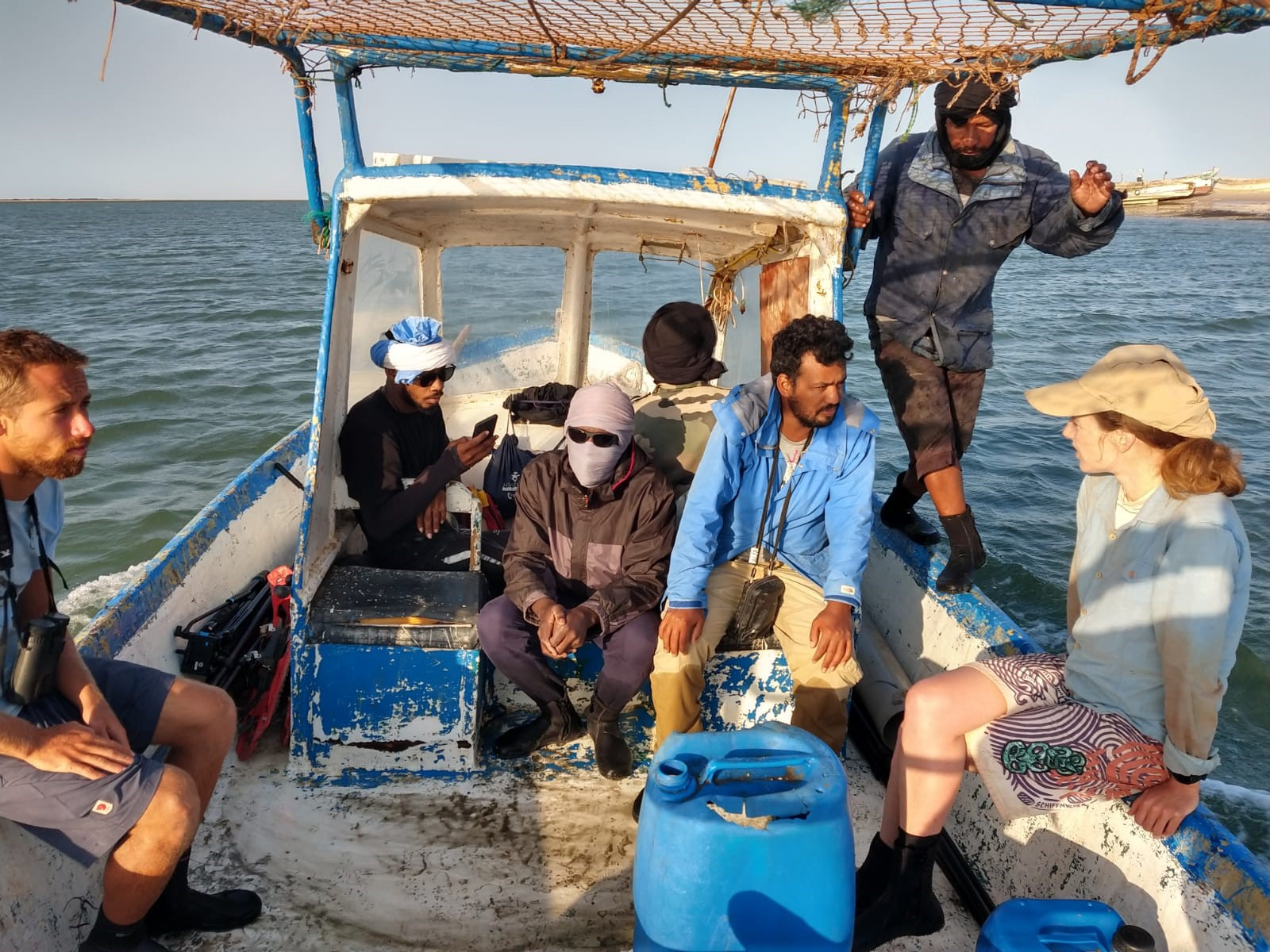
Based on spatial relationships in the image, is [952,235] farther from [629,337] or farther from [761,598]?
[629,337]

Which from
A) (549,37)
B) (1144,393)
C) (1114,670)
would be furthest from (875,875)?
(549,37)

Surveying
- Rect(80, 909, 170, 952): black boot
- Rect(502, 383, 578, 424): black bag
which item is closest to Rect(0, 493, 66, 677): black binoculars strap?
Rect(80, 909, 170, 952): black boot

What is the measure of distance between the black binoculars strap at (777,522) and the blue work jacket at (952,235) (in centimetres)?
96

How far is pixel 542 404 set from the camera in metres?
4.84

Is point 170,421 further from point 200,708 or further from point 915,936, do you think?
point 915,936

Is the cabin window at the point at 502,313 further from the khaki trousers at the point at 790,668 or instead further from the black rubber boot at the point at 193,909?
the black rubber boot at the point at 193,909

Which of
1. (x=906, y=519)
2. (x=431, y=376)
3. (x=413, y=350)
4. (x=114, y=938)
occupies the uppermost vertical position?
(x=413, y=350)

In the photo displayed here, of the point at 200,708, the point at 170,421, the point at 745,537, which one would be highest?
the point at 745,537

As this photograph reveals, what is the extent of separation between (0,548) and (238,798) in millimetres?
1286

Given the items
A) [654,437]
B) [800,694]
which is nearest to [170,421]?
[654,437]

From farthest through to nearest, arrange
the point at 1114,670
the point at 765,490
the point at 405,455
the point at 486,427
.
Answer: the point at 486,427
the point at 405,455
the point at 765,490
the point at 1114,670

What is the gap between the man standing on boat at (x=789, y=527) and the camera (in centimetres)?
298

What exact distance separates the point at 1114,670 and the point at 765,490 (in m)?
1.27

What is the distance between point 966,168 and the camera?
11.3 ft
